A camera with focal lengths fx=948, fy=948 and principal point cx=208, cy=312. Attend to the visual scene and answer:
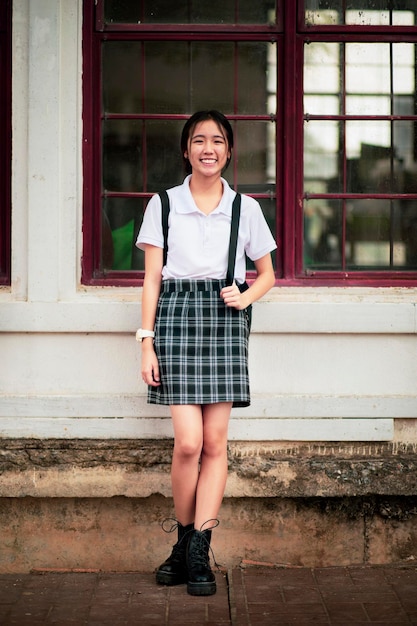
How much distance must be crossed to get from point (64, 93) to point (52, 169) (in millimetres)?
400

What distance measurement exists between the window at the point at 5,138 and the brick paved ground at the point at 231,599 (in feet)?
5.32

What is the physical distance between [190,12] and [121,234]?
48.9 inches

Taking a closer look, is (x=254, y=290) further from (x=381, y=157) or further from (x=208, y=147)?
(x=381, y=157)

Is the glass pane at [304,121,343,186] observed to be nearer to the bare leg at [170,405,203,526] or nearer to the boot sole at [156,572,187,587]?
the bare leg at [170,405,203,526]

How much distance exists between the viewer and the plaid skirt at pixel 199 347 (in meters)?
4.39

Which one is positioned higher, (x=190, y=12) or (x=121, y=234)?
(x=190, y=12)

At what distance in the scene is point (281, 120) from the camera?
5.10 meters

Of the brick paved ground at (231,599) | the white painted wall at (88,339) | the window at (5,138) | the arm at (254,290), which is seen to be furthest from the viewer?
the window at (5,138)

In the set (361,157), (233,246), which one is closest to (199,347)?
(233,246)

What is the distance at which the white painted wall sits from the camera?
16.0ft

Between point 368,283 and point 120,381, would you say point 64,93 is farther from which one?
point 368,283

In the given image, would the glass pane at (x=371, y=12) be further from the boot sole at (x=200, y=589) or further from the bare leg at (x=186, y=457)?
the boot sole at (x=200, y=589)

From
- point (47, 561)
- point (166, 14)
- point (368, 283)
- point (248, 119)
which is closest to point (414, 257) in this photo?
point (368, 283)

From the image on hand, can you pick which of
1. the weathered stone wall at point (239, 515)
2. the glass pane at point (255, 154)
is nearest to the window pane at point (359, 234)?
the glass pane at point (255, 154)
